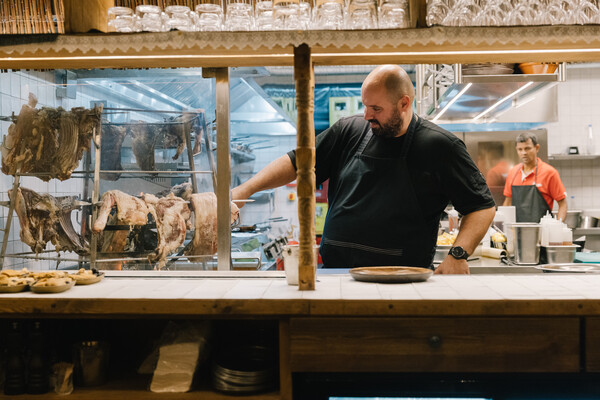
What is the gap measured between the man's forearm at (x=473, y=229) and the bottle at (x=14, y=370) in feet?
6.17

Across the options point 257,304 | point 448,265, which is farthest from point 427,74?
point 257,304

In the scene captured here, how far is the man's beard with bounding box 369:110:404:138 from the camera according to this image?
266 cm

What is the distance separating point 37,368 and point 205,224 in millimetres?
952

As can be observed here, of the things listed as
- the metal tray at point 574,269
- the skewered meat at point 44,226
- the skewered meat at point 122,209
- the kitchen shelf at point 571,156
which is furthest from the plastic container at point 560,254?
the kitchen shelf at point 571,156

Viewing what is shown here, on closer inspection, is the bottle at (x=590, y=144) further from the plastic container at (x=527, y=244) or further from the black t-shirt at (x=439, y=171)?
the black t-shirt at (x=439, y=171)

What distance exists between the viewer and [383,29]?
171 centimetres

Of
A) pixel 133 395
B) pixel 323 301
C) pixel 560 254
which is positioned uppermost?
pixel 323 301

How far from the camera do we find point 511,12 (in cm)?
179

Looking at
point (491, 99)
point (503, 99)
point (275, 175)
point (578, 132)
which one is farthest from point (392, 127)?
point (578, 132)

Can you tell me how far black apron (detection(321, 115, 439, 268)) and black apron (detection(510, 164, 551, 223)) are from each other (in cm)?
396

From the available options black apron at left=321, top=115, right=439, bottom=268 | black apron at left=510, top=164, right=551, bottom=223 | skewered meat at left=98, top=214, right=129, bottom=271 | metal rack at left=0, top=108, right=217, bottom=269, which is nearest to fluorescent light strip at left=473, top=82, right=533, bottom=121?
black apron at left=510, top=164, right=551, bottom=223

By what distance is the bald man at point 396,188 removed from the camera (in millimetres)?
2570

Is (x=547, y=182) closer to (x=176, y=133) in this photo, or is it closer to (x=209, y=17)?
(x=176, y=133)

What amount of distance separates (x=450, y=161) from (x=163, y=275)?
145 centimetres
